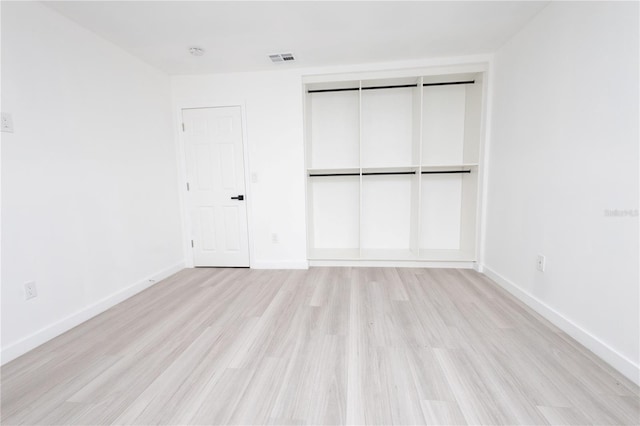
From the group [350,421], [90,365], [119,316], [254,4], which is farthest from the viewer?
[119,316]

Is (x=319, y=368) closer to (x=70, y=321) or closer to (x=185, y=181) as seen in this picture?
(x=70, y=321)

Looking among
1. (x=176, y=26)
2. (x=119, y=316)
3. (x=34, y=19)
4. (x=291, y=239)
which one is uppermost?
(x=176, y=26)

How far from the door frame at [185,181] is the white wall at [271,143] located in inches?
0.7

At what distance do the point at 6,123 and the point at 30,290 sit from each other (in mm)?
1121

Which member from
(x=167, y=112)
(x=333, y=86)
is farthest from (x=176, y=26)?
(x=333, y=86)

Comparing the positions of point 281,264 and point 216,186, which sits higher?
point 216,186

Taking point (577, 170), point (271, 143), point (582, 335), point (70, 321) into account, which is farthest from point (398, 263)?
point (70, 321)

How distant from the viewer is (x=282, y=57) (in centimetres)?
285

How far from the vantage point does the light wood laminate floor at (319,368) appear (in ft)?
4.09

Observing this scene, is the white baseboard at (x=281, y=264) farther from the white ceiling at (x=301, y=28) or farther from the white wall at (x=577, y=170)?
the white ceiling at (x=301, y=28)

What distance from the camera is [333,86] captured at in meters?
3.38

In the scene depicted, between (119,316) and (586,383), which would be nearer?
(586,383)

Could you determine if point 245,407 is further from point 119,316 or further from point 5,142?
point 5,142

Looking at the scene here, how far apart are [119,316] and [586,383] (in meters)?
3.25
